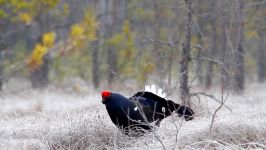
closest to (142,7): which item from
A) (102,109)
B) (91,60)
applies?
(91,60)

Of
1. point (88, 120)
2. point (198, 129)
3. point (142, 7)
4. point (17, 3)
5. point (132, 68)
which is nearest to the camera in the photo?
point (198, 129)

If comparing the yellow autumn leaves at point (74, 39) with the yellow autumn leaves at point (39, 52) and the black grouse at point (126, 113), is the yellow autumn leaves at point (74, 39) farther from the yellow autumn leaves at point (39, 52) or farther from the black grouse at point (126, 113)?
the black grouse at point (126, 113)

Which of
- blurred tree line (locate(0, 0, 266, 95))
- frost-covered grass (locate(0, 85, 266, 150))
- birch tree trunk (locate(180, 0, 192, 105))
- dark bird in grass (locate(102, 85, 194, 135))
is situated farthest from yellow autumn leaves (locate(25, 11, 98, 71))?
dark bird in grass (locate(102, 85, 194, 135))

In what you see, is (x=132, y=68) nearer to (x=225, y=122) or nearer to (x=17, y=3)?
(x=17, y=3)

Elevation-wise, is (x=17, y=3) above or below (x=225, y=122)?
above

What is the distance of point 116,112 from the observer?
5.39 meters

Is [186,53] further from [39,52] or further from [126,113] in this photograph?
[39,52]

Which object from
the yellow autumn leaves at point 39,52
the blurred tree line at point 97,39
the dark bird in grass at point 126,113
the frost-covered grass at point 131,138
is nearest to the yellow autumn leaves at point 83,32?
the blurred tree line at point 97,39

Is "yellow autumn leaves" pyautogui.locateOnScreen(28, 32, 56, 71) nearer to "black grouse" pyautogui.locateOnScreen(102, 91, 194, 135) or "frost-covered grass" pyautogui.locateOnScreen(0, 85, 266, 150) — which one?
"frost-covered grass" pyautogui.locateOnScreen(0, 85, 266, 150)

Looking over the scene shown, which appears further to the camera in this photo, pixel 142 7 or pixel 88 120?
pixel 142 7

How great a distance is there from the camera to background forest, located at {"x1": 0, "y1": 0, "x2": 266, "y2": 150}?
205 inches

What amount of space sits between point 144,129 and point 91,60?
1118 centimetres

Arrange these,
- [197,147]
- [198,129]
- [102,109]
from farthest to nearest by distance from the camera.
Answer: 1. [102,109]
2. [198,129]
3. [197,147]

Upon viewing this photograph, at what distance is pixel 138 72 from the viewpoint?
51.0 ft
